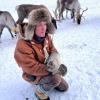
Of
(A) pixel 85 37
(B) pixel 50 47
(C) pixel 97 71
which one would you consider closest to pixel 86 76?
(C) pixel 97 71

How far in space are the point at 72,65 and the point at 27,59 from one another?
162 cm

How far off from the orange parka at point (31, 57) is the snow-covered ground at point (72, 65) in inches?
19.3

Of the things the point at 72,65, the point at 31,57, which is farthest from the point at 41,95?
the point at 72,65

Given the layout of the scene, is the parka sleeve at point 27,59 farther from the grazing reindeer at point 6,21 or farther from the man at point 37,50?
the grazing reindeer at point 6,21

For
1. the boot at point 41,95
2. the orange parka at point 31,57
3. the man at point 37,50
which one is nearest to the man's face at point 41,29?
the man at point 37,50

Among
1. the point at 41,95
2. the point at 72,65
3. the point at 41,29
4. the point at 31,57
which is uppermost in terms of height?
the point at 41,29

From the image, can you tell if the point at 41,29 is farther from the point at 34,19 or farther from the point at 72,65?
the point at 72,65

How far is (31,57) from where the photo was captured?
3.49 metres

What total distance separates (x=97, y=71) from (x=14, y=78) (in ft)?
4.37

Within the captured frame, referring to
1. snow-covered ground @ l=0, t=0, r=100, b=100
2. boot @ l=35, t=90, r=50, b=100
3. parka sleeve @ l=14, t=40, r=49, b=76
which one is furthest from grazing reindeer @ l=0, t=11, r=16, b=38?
parka sleeve @ l=14, t=40, r=49, b=76

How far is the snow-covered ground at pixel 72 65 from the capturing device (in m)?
3.90

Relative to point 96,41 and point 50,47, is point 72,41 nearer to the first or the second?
point 96,41

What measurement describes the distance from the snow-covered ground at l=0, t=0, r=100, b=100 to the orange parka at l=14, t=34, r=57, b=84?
49cm

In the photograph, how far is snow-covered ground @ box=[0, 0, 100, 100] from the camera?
390cm
